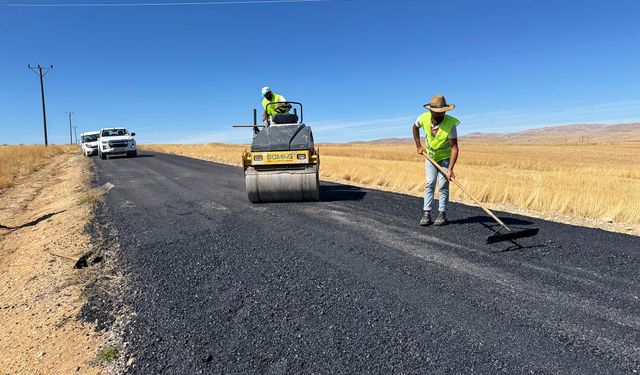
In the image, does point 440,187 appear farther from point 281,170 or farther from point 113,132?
point 113,132

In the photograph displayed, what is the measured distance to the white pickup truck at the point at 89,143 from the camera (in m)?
28.7

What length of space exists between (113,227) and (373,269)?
4.46 metres

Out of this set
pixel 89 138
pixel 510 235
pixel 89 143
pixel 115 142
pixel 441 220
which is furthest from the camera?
pixel 89 138

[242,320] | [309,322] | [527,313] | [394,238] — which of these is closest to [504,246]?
[394,238]

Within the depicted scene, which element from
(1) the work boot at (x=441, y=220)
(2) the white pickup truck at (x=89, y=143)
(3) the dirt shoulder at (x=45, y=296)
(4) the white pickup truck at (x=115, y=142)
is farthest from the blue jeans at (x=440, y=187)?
(2) the white pickup truck at (x=89, y=143)

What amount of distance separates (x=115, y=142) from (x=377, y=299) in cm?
2545

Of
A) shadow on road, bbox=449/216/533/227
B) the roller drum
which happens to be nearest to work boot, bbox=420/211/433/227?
shadow on road, bbox=449/216/533/227

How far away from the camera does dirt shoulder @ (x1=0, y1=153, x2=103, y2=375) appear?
9.34 feet

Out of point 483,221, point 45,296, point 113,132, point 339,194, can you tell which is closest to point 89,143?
point 113,132

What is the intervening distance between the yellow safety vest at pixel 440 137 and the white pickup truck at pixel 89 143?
2912cm

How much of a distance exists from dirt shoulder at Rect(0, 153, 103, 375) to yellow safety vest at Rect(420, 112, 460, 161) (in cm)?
499

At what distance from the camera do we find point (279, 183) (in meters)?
7.92

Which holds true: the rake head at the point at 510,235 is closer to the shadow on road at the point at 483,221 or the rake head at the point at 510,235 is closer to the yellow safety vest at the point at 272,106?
the shadow on road at the point at 483,221

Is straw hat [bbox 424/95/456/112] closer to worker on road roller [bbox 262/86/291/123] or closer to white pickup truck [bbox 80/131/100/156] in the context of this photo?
worker on road roller [bbox 262/86/291/123]
